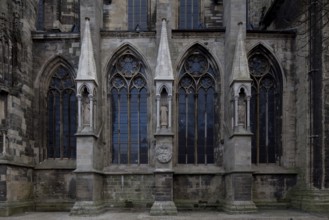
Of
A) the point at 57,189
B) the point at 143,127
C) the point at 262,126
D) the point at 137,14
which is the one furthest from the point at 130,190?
the point at 137,14

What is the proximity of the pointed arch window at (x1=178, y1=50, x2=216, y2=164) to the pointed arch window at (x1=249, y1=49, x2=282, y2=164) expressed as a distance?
2.07 metres

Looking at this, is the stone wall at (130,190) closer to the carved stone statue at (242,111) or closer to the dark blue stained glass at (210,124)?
the dark blue stained glass at (210,124)

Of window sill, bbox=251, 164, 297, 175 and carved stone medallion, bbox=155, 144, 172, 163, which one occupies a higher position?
carved stone medallion, bbox=155, 144, 172, 163

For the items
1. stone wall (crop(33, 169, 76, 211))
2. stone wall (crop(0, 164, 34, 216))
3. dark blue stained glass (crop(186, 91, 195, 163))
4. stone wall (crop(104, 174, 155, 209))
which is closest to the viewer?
stone wall (crop(0, 164, 34, 216))

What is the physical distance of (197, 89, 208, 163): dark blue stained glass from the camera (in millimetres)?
18234

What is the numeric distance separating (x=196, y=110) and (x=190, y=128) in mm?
944

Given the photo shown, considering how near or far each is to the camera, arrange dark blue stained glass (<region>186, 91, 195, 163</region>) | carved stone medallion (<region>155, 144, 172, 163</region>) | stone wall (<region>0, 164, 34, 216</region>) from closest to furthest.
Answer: stone wall (<region>0, 164, 34, 216</region>)
carved stone medallion (<region>155, 144, 172, 163</region>)
dark blue stained glass (<region>186, 91, 195, 163</region>)

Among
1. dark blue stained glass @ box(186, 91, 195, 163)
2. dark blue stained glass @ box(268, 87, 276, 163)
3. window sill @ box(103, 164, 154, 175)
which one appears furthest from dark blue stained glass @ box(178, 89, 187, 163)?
dark blue stained glass @ box(268, 87, 276, 163)

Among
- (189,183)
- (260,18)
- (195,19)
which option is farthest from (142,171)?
(260,18)

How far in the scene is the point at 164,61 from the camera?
16562mm

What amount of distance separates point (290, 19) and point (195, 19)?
19.2 feet

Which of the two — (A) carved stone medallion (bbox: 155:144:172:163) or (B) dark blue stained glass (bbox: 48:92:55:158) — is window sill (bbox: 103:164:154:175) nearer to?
(A) carved stone medallion (bbox: 155:144:172:163)

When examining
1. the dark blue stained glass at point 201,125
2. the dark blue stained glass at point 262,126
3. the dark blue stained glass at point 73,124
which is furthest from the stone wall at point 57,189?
the dark blue stained glass at point 262,126

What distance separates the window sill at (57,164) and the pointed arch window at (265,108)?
892 cm
